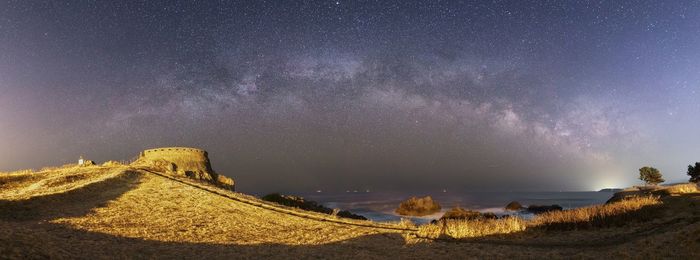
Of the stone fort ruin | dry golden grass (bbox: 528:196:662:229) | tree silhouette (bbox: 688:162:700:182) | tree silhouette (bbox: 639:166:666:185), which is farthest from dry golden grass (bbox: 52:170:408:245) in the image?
tree silhouette (bbox: 639:166:666:185)

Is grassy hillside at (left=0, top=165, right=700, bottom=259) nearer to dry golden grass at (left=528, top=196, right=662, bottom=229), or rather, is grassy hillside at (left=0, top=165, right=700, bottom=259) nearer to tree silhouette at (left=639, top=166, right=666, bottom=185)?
dry golden grass at (left=528, top=196, right=662, bottom=229)

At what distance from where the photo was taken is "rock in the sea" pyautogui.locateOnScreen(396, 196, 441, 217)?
65.5m

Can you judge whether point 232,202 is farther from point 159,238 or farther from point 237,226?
point 159,238

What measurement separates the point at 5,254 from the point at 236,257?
5.29 meters

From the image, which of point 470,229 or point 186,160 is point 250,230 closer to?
point 470,229

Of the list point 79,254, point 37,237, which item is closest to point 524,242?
point 79,254

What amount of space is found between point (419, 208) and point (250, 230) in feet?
172

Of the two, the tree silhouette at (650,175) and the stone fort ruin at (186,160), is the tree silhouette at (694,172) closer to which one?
the tree silhouette at (650,175)

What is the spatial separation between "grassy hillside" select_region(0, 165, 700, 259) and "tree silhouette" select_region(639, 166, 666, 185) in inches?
2038

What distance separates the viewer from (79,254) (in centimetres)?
1009

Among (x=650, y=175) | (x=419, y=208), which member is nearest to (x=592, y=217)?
(x=419, y=208)

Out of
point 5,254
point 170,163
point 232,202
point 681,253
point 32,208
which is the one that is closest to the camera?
point 5,254

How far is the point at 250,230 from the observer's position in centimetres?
1645

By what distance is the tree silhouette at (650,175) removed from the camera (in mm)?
66688
